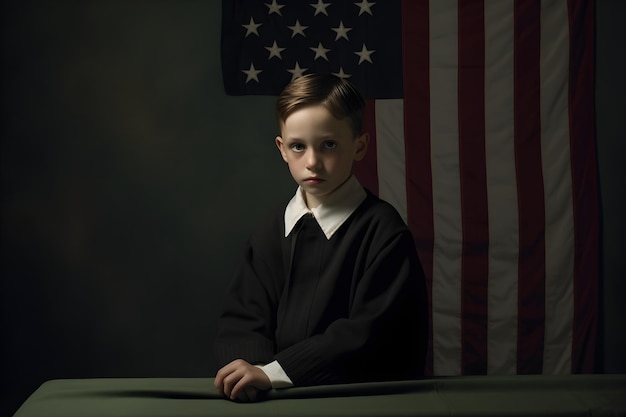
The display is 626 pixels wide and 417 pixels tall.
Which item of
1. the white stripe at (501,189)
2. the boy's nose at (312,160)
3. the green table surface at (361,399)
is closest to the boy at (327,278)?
the boy's nose at (312,160)

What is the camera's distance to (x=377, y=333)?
3.81 ft

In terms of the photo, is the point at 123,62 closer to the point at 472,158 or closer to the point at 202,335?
the point at 202,335

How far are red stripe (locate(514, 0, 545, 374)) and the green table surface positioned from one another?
1.92 meters

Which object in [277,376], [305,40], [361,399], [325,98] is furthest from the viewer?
[305,40]

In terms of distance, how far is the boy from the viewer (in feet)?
3.80

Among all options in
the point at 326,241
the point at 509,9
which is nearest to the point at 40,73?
the point at 509,9

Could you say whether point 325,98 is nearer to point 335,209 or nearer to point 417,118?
point 335,209

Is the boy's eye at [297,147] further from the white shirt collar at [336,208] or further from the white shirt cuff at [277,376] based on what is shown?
the white shirt cuff at [277,376]

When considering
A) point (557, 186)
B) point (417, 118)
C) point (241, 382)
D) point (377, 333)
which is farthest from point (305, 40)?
point (241, 382)

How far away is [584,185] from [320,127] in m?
2.06

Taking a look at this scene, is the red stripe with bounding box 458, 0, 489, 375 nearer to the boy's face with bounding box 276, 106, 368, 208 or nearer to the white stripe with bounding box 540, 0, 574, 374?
the white stripe with bounding box 540, 0, 574, 374

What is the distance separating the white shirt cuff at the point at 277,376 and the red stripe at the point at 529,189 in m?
2.02

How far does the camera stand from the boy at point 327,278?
1.16 metres

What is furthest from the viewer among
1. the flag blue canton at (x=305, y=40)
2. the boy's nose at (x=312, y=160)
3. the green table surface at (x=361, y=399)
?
the flag blue canton at (x=305, y=40)
